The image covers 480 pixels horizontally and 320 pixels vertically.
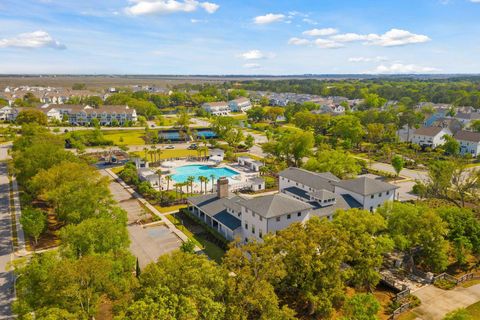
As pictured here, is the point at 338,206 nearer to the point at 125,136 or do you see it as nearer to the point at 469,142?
the point at 469,142

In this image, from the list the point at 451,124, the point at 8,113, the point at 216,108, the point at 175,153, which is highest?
the point at 216,108

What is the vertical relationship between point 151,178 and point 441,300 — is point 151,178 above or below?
above

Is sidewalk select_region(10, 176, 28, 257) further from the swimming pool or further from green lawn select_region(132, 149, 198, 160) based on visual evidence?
green lawn select_region(132, 149, 198, 160)

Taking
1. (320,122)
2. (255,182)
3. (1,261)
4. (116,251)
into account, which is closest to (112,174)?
(255,182)

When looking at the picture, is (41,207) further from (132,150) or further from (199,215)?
(132,150)

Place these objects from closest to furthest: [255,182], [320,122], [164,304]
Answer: [164,304]
[255,182]
[320,122]

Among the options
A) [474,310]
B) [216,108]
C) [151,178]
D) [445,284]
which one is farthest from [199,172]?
[216,108]

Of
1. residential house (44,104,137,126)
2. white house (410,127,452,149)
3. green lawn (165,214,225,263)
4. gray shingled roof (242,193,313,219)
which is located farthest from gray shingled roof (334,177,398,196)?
residential house (44,104,137,126)
